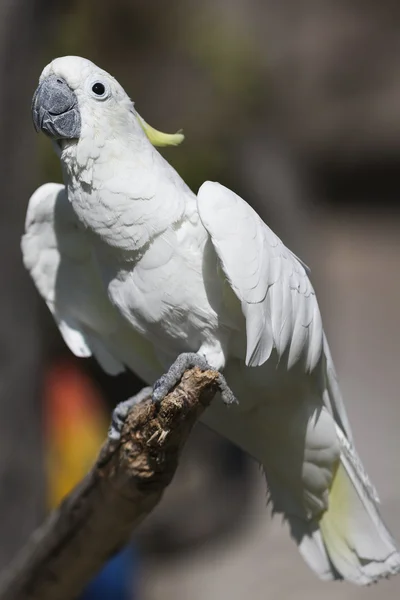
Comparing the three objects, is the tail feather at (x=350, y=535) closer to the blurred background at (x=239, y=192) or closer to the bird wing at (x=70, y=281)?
the bird wing at (x=70, y=281)

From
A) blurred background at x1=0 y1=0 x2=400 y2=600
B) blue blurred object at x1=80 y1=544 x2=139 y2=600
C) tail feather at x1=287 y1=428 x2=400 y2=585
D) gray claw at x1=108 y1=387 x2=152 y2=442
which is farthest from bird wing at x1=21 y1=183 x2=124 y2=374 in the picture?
blue blurred object at x1=80 y1=544 x2=139 y2=600

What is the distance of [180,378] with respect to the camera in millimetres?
1329

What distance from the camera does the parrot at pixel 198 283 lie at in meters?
1.31

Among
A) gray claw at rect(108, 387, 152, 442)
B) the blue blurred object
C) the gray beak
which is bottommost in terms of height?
the blue blurred object

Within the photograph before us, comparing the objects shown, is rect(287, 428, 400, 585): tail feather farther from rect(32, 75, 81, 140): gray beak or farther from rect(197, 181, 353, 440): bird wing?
rect(32, 75, 81, 140): gray beak

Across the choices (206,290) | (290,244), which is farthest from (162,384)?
(290,244)

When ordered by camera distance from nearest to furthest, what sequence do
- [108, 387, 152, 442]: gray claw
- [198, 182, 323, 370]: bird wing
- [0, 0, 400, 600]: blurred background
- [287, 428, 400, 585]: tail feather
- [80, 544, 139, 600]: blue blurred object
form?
[198, 182, 323, 370]: bird wing < [108, 387, 152, 442]: gray claw < [287, 428, 400, 585]: tail feather < [0, 0, 400, 600]: blurred background < [80, 544, 139, 600]: blue blurred object

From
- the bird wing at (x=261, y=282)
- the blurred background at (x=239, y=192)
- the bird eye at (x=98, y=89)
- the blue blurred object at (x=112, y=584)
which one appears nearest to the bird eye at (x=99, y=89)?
the bird eye at (x=98, y=89)

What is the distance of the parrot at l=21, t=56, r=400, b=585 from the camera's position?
1314 millimetres

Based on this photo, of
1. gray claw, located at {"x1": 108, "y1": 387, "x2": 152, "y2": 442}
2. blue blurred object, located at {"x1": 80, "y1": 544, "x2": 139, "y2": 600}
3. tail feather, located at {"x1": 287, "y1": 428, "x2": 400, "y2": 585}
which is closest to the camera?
gray claw, located at {"x1": 108, "y1": 387, "x2": 152, "y2": 442}

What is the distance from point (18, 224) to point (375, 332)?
119 inches

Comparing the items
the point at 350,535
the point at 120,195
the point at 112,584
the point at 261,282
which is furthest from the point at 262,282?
the point at 112,584

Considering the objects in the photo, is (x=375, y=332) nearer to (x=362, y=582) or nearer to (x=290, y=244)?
(x=290, y=244)

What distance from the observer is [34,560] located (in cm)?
168
